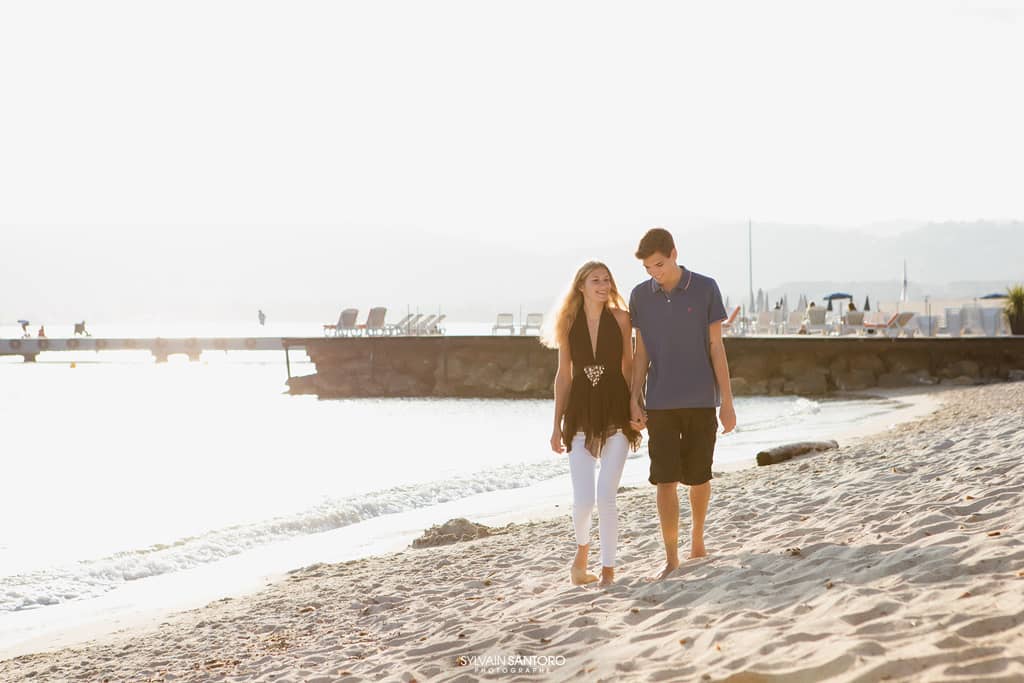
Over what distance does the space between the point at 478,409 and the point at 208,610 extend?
25.5 m

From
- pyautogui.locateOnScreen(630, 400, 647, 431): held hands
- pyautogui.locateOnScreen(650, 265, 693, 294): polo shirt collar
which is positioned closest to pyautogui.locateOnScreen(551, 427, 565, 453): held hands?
pyautogui.locateOnScreen(630, 400, 647, 431): held hands

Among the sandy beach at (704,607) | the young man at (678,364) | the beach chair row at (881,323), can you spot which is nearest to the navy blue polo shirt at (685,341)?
the young man at (678,364)

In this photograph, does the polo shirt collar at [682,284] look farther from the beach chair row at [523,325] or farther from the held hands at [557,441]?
the beach chair row at [523,325]

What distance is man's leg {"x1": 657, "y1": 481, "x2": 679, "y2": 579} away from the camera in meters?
5.19

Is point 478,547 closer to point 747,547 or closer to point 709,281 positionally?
point 747,547

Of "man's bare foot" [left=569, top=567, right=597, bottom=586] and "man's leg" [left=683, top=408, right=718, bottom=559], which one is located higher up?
"man's leg" [left=683, top=408, right=718, bottom=559]

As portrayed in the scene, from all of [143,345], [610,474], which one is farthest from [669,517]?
[143,345]

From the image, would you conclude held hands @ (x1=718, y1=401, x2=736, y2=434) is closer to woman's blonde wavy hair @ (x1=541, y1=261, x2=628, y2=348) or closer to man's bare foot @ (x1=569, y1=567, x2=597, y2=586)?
woman's blonde wavy hair @ (x1=541, y1=261, x2=628, y2=348)

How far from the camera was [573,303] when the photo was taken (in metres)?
5.12

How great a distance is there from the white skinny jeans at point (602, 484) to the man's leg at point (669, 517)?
245 mm

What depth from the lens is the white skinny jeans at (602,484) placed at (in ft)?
16.7

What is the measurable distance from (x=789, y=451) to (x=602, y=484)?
7.53 m

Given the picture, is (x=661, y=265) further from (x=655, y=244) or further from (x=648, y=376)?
(x=648, y=376)

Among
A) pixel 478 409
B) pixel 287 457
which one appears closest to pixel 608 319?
pixel 287 457
